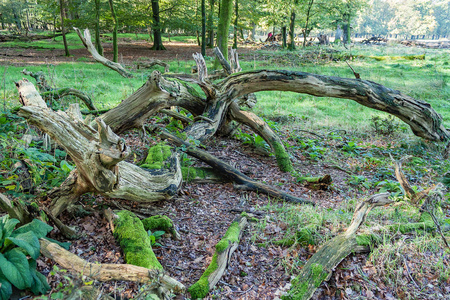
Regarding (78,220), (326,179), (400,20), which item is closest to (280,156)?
(326,179)

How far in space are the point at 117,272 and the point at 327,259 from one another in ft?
6.52

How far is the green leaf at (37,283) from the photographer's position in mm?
2338

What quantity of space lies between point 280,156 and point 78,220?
157 inches

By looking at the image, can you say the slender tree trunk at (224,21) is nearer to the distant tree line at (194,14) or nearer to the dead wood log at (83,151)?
the distant tree line at (194,14)

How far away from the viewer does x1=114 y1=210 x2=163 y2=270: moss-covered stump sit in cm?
295

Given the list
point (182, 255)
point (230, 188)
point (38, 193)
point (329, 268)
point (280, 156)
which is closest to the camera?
point (329, 268)

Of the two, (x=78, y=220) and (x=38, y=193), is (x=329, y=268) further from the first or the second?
(x=38, y=193)

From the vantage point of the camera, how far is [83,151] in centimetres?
319

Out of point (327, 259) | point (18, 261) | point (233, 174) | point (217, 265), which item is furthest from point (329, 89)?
point (18, 261)

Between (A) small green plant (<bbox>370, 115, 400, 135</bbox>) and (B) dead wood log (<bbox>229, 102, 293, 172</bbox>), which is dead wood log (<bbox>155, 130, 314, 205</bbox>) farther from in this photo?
(A) small green plant (<bbox>370, 115, 400, 135</bbox>)

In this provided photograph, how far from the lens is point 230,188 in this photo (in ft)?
17.6

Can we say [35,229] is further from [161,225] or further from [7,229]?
[161,225]

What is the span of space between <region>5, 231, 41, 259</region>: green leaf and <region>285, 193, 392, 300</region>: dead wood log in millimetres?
2144

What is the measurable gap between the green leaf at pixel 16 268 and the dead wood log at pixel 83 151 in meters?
1.09
